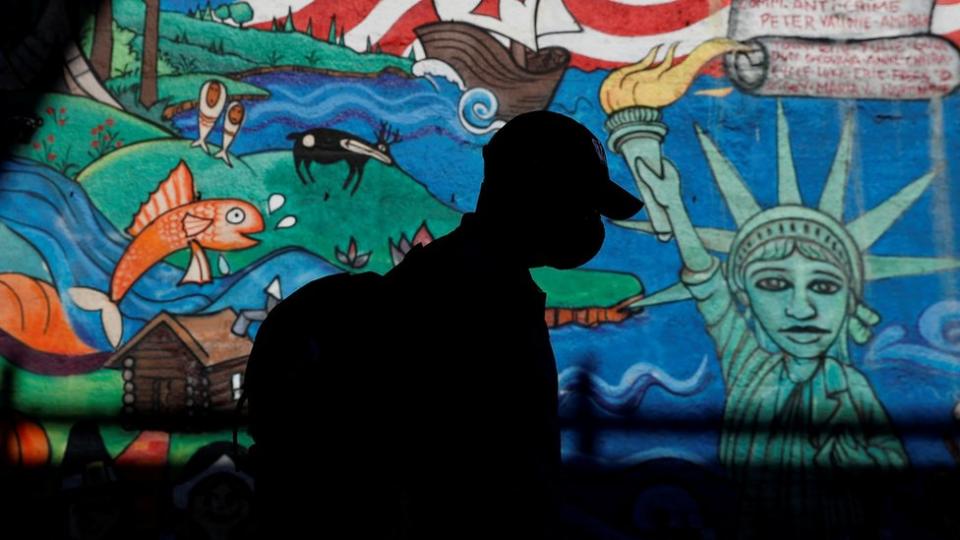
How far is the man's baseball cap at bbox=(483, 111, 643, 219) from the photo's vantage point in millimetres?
1789

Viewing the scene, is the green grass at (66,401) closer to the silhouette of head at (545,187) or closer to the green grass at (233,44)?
the green grass at (233,44)

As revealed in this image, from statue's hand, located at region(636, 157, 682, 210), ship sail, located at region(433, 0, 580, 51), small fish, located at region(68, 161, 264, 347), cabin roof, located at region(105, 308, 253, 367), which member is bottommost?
cabin roof, located at region(105, 308, 253, 367)

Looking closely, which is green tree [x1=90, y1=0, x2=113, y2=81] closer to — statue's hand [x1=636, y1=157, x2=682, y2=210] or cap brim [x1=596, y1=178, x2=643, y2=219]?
statue's hand [x1=636, y1=157, x2=682, y2=210]

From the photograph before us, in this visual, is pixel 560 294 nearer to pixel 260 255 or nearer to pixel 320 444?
pixel 260 255

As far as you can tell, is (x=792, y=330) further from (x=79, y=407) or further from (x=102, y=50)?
(x=102, y=50)

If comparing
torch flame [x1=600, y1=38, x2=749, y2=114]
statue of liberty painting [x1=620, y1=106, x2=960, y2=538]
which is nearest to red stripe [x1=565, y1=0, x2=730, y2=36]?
torch flame [x1=600, y1=38, x2=749, y2=114]

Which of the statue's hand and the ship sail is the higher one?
the ship sail

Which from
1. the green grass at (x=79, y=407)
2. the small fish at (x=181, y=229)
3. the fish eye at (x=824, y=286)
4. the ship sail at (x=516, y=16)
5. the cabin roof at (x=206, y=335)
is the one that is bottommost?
the green grass at (x=79, y=407)

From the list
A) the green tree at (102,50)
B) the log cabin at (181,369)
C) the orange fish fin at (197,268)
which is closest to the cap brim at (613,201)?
the log cabin at (181,369)

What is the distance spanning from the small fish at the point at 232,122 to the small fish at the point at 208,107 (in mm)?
46

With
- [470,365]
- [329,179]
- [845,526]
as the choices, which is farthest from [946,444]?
[470,365]

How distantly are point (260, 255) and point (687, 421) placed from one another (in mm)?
2244

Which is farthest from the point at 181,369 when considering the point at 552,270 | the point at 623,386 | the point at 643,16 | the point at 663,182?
the point at 643,16

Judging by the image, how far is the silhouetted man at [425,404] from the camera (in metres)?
1.62
